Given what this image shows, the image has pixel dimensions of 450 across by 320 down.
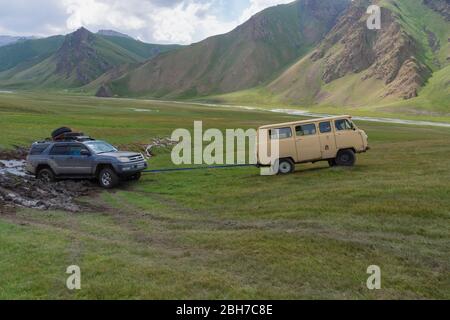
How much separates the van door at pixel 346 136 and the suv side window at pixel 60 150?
48.3ft

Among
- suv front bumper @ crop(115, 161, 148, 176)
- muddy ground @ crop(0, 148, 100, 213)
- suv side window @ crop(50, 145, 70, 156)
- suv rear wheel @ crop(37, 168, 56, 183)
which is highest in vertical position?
suv side window @ crop(50, 145, 70, 156)

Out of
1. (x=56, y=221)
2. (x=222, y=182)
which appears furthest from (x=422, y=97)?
(x=56, y=221)

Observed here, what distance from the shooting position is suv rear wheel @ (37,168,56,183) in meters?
24.8

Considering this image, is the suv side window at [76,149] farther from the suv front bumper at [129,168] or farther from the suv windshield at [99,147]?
the suv front bumper at [129,168]

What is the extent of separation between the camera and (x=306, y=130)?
24.0 metres

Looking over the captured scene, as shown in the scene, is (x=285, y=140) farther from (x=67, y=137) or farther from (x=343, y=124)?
(x=67, y=137)

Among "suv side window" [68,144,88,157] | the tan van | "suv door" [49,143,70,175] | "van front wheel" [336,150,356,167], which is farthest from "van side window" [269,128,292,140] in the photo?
"suv door" [49,143,70,175]

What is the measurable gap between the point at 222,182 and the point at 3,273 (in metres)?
14.5

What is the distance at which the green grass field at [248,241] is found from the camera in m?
9.45

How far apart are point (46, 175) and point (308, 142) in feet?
47.7

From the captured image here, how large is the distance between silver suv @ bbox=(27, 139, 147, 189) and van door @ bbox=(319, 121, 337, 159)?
391 inches

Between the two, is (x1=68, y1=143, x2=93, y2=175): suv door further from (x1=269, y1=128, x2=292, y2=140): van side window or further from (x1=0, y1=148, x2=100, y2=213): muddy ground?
(x1=269, y1=128, x2=292, y2=140): van side window

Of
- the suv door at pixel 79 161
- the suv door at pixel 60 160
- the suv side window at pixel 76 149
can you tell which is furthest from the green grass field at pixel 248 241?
the suv door at pixel 60 160

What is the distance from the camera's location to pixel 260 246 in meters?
11.9
